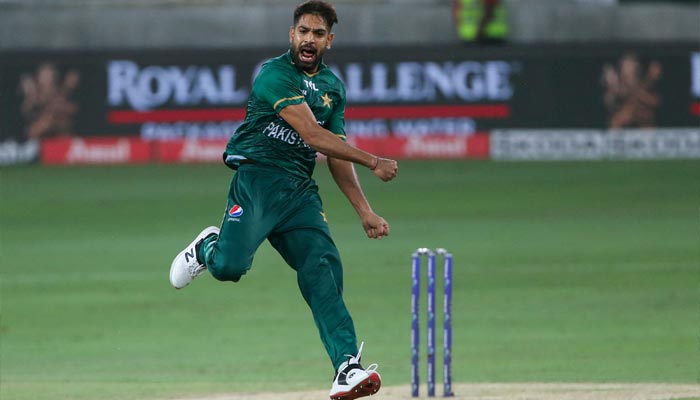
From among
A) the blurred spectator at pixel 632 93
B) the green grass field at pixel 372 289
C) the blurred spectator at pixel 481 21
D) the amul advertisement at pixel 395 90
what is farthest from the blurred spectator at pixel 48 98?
the blurred spectator at pixel 632 93

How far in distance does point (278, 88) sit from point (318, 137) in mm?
353

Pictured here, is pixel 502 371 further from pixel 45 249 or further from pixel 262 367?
pixel 45 249

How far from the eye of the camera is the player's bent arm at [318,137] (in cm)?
754

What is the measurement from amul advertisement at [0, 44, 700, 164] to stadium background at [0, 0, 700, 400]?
4 cm

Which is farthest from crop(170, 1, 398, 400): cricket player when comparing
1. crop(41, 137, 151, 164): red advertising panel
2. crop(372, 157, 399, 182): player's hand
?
crop(41, 137, 151, 164): red advertising panel

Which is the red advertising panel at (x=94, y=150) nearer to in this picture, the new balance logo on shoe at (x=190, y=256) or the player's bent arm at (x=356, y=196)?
the new balance logo on shoe at (x=190, y=256)

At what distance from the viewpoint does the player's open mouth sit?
7.75 metres

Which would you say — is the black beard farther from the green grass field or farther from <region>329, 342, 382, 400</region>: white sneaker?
the green grass field

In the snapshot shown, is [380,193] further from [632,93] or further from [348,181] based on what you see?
[348,181]

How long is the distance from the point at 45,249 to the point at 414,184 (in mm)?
8165

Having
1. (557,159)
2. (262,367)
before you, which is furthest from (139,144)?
(262,367)

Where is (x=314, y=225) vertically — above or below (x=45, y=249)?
above

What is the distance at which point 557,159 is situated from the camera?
27.8 m

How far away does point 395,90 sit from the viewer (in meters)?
27.2
